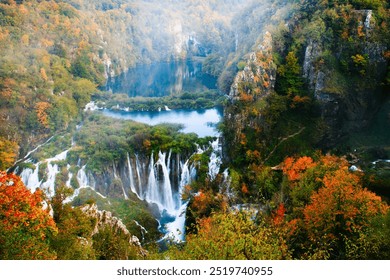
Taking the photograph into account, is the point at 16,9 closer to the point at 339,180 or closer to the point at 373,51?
the point at 373,51

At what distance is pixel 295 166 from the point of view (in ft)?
51.8

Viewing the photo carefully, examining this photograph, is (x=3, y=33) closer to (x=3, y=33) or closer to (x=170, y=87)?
(x=3, y=33)

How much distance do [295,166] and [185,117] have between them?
43.9 feet

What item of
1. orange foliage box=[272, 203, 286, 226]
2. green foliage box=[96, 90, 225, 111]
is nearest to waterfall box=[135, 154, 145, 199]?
orange foliage box=[272, 203, 286, 226]

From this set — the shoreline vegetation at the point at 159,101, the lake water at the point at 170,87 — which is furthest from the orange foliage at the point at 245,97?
the shoreline vegetation at the point at 159,101

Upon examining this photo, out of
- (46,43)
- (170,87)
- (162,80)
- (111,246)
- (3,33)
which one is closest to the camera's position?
(111,246)

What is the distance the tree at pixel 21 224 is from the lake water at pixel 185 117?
621 inches

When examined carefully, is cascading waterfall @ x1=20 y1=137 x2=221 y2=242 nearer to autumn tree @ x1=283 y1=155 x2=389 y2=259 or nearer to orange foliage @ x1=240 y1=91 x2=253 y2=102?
orange foliage @ x1=240 y1=91 x2=253 y2=102

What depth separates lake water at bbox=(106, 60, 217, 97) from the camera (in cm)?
3616

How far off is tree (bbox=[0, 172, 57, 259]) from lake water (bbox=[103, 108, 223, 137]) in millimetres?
15761

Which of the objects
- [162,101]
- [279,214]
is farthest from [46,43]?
[279,214]

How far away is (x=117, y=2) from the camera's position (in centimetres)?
5194

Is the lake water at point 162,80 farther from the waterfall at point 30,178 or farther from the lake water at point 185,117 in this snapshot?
the waterfall at point 30,178

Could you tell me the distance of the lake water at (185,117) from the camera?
2439cm
